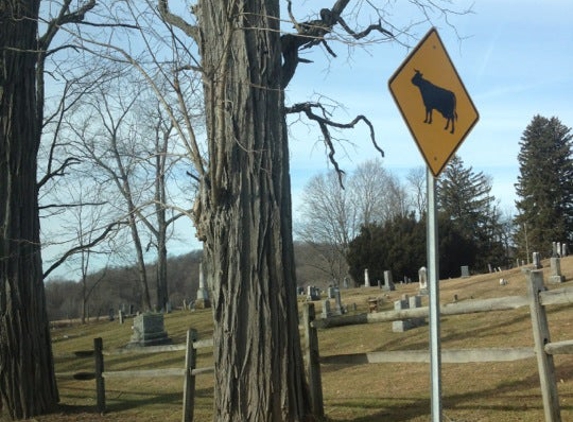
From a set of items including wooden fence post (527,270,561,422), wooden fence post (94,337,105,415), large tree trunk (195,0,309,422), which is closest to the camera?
wooden fence post (527,270,561,422)

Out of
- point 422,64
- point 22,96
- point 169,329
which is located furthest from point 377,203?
point 422,64

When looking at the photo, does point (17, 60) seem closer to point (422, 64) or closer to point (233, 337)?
point (233, 337)

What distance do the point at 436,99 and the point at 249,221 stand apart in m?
2.82

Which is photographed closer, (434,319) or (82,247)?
(434,319)

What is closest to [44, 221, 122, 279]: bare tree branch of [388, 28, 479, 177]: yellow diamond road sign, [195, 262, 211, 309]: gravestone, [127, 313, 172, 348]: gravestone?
[388, 28, 479, 177]: yellow diamond road sign

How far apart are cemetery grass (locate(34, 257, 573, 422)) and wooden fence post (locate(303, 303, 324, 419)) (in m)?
0.22

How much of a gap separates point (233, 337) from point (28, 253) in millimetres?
5843

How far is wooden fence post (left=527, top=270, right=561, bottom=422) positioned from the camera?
527 cm

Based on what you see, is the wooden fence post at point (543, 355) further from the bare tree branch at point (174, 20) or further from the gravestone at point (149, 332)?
the gravestone at point (149, 332)

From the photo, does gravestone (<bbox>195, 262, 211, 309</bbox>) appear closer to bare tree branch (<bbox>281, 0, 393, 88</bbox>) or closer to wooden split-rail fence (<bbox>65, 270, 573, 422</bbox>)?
wooden split-rail fence (<bbox>65, 270, 573, 422</bbox>)

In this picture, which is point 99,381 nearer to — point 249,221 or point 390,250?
point 249,221

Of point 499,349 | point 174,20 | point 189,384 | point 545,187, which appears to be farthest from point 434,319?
point 545,187

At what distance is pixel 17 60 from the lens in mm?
10805

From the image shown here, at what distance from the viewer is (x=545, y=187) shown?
171 ft
